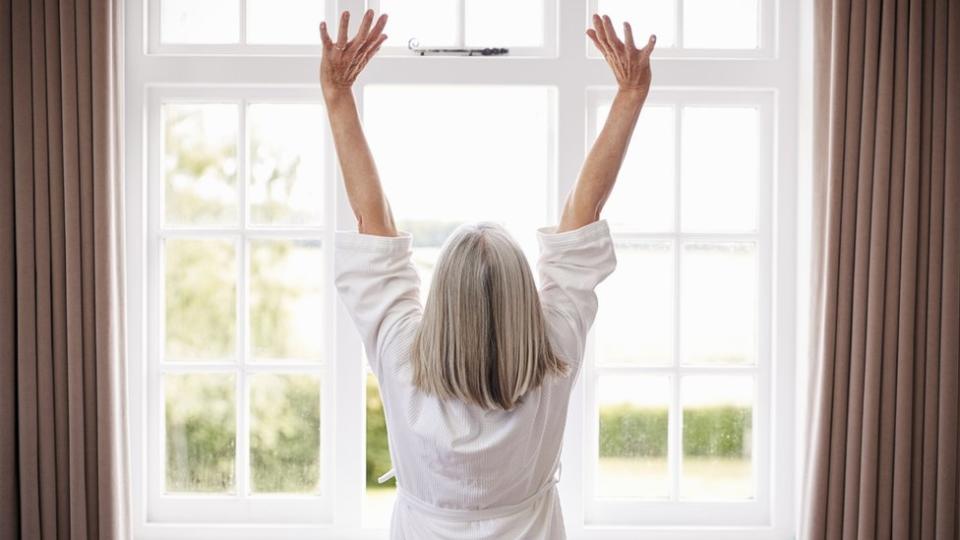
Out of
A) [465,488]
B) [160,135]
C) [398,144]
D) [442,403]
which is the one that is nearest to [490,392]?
[442,403]

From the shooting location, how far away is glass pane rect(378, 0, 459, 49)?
238 cm

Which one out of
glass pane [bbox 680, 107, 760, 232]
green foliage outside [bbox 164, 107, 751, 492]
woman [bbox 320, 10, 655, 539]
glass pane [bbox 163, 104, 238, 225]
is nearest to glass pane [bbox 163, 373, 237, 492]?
green foliage outside [bbox 164, 107, 751, 492]

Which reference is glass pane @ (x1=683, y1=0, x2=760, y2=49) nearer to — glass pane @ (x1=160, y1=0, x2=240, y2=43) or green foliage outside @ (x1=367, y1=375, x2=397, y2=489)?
glass pane @ (x1=160, y1=0, x2=240, y2=43)

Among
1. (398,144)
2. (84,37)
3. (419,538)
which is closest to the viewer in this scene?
(419,538)

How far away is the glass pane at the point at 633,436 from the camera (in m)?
2.45

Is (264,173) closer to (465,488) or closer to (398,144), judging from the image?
(398,144)

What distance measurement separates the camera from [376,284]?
136 centimetres

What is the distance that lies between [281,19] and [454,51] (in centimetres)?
53

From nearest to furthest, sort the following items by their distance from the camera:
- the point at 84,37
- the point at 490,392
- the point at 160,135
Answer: the point at 490,392 < the point at 84,37 < the point at 160,135

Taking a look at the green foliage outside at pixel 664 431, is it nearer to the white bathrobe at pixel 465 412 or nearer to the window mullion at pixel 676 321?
the window mullion at pixel 676 321

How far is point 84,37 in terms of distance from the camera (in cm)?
213

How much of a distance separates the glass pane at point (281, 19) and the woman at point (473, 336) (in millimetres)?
1001

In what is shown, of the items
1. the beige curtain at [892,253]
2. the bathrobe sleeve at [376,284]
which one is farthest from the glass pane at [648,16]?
the bathrobe sleeve at [376,284]

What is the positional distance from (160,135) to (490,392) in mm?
1568
